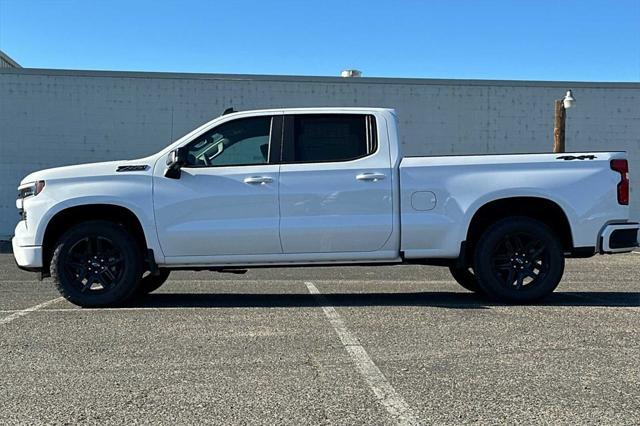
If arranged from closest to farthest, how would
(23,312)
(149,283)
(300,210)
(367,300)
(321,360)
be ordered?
(321,360) < (23,312) < (300,210) < (367,300) < (149,283)

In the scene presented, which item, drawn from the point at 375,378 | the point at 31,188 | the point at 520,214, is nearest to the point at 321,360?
the point at 375,378

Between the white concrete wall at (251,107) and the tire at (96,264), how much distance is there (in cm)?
1079

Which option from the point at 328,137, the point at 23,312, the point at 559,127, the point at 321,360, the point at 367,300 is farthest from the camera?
the point at 559,127

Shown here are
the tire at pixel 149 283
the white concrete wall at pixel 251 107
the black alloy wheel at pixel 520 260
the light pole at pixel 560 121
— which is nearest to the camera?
the black alloy wheel at pixel 520 260

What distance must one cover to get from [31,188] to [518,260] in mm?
5323

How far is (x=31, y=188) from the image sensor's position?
22.0 ft

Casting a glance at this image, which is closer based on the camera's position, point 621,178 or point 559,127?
point 621,178

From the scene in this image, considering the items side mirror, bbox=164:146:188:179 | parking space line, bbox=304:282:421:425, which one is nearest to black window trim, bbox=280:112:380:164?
side mirror, bbox=164:146:188:179

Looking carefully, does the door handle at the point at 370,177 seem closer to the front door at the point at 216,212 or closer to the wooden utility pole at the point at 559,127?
the front door at the point at 216,212

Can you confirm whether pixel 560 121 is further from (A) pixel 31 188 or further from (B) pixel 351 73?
(A) pixel 31 188

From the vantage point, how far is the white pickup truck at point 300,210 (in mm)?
6609

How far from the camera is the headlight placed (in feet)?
21.8

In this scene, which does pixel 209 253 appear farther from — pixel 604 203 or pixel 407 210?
pixel 604 203

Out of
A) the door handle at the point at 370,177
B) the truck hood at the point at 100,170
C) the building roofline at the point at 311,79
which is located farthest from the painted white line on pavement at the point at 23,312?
the building roofline at the point at 311,79
